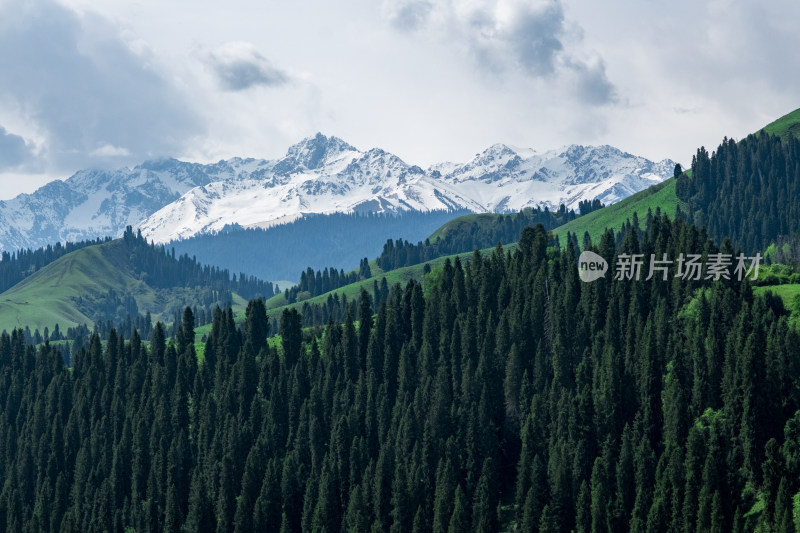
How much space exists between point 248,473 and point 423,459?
33303 millimetres

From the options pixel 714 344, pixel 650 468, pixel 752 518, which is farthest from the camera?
pixel 714 344

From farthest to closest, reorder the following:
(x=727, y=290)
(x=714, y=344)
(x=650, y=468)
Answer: (x=727, y=290) → (x=714, y=344) → (x=650, y=468)

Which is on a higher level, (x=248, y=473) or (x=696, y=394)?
(x=696, y=394)

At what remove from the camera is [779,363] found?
166375mm

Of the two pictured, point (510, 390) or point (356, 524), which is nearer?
point (356, 524)

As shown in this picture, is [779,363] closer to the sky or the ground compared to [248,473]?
closer to the sky

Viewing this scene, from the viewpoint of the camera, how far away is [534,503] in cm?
16675

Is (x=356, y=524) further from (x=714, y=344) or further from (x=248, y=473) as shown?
(x=714, y=344)

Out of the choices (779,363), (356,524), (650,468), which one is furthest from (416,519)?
(779,363)

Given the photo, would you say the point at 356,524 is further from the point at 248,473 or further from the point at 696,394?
the point at 696,394

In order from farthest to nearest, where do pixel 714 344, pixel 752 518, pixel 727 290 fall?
pixel 727 290
pixel 714 344
pixel 752 518

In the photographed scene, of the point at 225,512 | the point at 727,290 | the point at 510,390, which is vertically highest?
the point at 727,290

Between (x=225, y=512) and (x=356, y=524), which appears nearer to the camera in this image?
(x=356, y=524)

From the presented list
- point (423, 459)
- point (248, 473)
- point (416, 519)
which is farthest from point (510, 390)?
point (248, 473)
